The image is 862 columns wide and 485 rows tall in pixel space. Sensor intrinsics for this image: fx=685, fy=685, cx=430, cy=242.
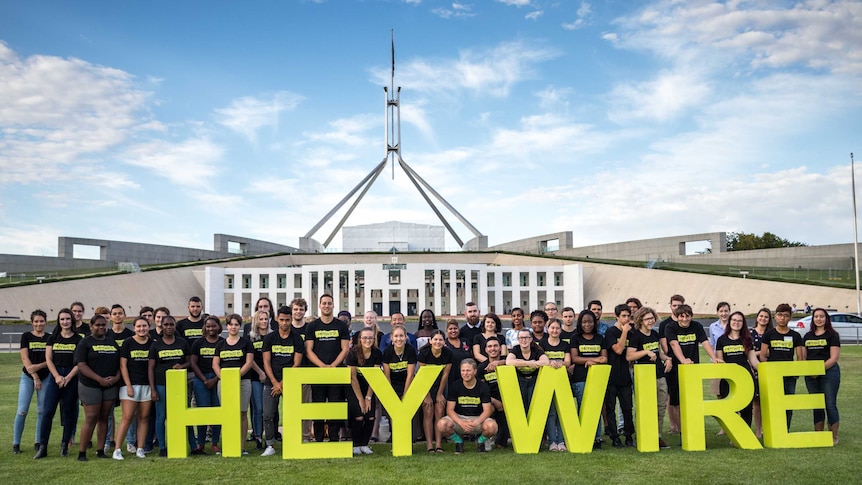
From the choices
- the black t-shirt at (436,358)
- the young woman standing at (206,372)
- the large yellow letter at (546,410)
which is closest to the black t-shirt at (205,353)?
the young woman standing at (206,372)

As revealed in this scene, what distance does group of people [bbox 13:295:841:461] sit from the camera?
283 inches

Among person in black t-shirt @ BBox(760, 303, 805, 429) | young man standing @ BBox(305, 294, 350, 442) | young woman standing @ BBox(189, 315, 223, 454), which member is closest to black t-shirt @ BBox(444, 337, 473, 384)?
young man standing @ BBox(305, 294, 350, 442)

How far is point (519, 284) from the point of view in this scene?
152 feet

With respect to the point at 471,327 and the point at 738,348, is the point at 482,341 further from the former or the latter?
the point at 738,348

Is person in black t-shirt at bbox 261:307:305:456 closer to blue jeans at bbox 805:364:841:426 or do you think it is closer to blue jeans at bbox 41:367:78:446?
blue jeans at bbox 41:367:78:446

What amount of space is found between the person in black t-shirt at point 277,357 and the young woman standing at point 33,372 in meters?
2.31

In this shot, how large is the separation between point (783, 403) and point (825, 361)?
0.75 metres

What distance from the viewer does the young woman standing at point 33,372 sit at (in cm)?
725

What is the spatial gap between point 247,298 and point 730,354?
42.6 metres

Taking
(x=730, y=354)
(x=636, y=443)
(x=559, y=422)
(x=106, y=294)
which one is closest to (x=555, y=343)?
(x=559, y=422)

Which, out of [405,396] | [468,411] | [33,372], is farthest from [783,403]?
[33,372]

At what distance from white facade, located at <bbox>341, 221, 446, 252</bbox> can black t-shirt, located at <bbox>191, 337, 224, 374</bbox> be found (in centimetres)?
5771

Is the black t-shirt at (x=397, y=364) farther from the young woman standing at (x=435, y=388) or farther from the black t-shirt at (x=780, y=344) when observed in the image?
the black t-shirt at (x=780, y=344)

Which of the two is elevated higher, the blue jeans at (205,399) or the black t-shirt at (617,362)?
the black t-shirt at (617,362)
